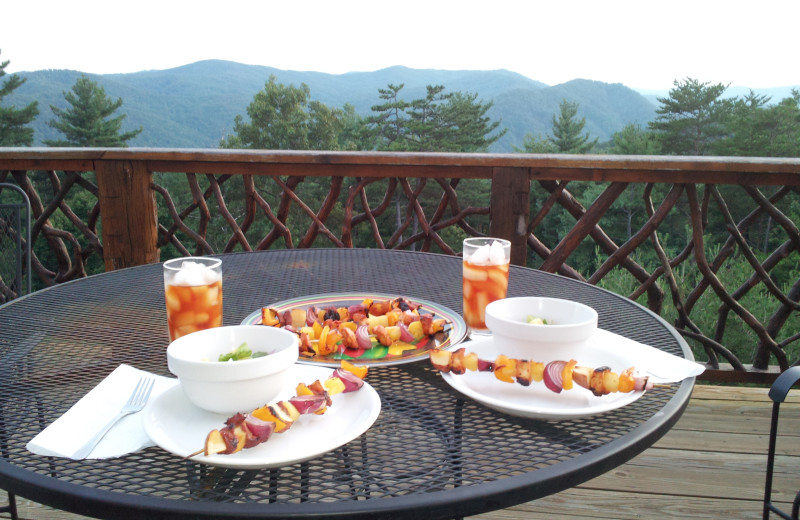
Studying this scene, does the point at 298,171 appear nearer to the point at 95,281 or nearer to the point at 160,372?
the point at 95,281

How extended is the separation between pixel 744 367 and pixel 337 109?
122ft

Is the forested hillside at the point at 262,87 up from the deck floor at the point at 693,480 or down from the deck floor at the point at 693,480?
up

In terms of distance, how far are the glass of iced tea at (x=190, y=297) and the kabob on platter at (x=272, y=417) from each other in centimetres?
32

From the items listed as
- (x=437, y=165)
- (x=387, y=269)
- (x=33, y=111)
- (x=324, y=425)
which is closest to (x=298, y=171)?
(x=437, y=165)

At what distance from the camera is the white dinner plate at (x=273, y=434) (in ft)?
1.75

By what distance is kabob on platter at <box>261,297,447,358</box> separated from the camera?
0.87 metres

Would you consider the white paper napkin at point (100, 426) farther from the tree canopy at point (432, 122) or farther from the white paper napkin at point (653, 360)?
the tree canopy at point (432, 122)

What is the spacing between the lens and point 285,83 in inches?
1437

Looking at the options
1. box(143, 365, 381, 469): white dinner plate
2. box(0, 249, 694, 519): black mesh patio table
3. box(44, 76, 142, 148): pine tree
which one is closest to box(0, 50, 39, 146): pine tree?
box(44, 76, 142, 148): pine tree

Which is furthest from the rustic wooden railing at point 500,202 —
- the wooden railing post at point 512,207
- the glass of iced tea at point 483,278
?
the glass of iced tea at point 483,278

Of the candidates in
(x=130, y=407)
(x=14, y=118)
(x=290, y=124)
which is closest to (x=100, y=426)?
(x=130, y=407)

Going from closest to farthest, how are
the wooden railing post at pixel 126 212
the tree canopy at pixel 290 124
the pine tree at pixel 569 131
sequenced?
the wooden railing post at pixel 126 212
the tree canopy at pixel 290 124
the pine tree at pixel 569 131

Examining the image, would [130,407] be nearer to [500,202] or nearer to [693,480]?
[693,480]

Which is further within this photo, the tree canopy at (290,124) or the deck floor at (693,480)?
the tree canopy at (290,124)
